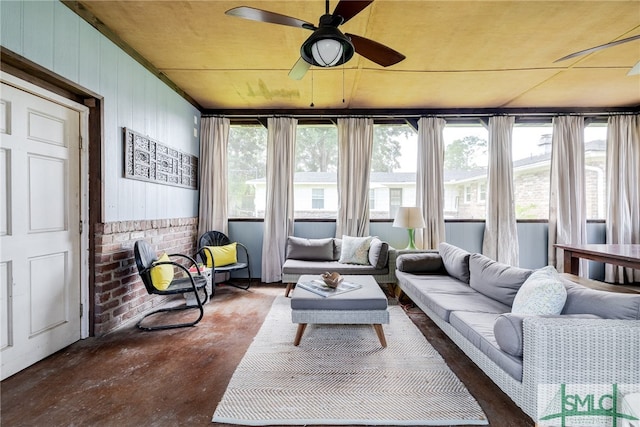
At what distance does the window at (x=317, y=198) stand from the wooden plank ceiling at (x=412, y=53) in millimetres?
1362

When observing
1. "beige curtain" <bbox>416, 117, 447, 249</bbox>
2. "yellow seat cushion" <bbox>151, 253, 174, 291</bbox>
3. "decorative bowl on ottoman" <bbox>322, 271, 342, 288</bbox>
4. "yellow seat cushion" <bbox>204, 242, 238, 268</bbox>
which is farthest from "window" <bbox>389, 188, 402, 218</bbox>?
"yellow seat cushion" <bbox>151, 253, 174, 291</bbox>

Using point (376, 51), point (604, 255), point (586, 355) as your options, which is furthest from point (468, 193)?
point (586, 355)

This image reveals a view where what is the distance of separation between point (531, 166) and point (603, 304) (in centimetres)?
394

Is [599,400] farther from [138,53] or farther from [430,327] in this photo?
[138,53]

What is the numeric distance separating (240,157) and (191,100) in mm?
1091

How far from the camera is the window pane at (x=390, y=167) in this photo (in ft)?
15.9

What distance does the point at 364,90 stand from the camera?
12.9ft

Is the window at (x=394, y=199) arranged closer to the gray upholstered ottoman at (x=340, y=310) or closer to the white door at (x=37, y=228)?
the gray upholstered ottoman at (x=340, y=310)

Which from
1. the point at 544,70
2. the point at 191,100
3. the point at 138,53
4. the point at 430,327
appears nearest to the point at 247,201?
the point at 191,100

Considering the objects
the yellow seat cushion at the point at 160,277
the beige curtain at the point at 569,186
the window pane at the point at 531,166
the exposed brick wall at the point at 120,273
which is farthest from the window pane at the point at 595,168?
the exposed brick wall at the point at 120,273

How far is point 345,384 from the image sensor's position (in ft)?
6.24

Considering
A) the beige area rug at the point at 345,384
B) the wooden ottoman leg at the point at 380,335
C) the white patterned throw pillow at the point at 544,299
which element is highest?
the white patterned throw pillow at the point at 544,299

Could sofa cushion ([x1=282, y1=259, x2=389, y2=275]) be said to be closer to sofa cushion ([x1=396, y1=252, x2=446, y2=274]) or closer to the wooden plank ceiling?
sofa cushion ([x1=396, y1=252, x2=446, y2=274])

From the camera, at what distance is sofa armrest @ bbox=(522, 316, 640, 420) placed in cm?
140
